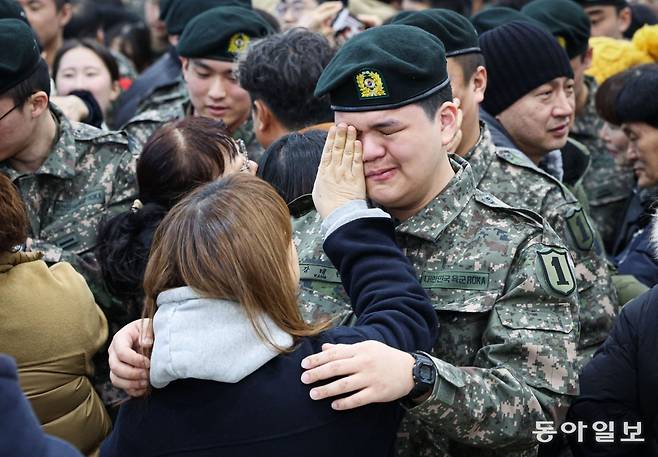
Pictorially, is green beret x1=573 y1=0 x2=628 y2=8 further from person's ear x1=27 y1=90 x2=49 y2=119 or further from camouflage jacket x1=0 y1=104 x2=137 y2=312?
person's ear x1=27 y1=90 x2=49 y2=119

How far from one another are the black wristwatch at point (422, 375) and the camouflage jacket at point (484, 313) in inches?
1.0

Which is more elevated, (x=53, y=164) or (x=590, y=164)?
(x=53, y=164)

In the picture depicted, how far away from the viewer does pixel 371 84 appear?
2.99 metres

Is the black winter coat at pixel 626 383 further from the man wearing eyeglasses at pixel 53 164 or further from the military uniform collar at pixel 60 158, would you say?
the military uniform collar at pixel 60 158

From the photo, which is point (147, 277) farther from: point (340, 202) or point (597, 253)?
point (597, 253)

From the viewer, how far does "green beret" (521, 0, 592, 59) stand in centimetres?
598

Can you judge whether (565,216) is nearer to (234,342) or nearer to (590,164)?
(590,164)

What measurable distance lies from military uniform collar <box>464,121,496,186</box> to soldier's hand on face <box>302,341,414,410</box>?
1664mm

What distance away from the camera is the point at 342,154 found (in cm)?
305

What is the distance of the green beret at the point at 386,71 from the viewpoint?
2988mm

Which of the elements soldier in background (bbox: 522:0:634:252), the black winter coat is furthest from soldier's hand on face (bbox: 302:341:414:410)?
soldier in background (bbox: 522:0:634:252)

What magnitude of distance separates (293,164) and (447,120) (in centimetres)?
79

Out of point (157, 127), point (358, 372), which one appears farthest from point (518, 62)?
point (358, 372)

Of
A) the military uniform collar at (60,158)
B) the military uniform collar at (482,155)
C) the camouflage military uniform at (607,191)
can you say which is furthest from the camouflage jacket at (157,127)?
the camouflage military uniform at (607,191)
